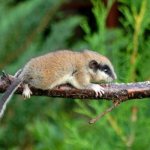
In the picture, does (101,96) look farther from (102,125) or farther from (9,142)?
(9,142)

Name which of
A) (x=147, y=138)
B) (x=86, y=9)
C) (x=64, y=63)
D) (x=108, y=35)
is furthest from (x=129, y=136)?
(x=86, y=9)

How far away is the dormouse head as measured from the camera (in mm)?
2625

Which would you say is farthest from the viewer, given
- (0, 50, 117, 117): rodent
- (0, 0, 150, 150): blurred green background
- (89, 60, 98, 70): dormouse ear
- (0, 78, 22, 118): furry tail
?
(0, 0, 150, 150): blurred green background

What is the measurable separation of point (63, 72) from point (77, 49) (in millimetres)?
2388

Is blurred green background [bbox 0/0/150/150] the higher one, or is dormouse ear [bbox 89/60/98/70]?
blurred green background [bbox 0/0/150/150]

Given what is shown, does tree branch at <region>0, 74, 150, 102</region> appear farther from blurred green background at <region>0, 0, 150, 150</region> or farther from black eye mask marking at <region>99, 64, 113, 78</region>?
blurred green background at <region>0, 0, 150, 150</region>

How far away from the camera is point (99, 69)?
2631mm

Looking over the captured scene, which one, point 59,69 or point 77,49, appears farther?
point 77,49

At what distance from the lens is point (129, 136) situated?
3.28 meters

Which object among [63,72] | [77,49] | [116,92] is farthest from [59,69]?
[77,49]

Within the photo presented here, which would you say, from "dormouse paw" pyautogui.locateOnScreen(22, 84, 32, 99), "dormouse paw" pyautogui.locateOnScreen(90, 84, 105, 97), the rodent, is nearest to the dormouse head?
the rodent

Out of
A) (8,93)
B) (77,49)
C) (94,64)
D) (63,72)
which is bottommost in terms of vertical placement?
(8,93)

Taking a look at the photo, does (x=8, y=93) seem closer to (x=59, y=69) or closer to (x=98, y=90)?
(x=98, y=90)

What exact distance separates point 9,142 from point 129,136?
162 centimetres
